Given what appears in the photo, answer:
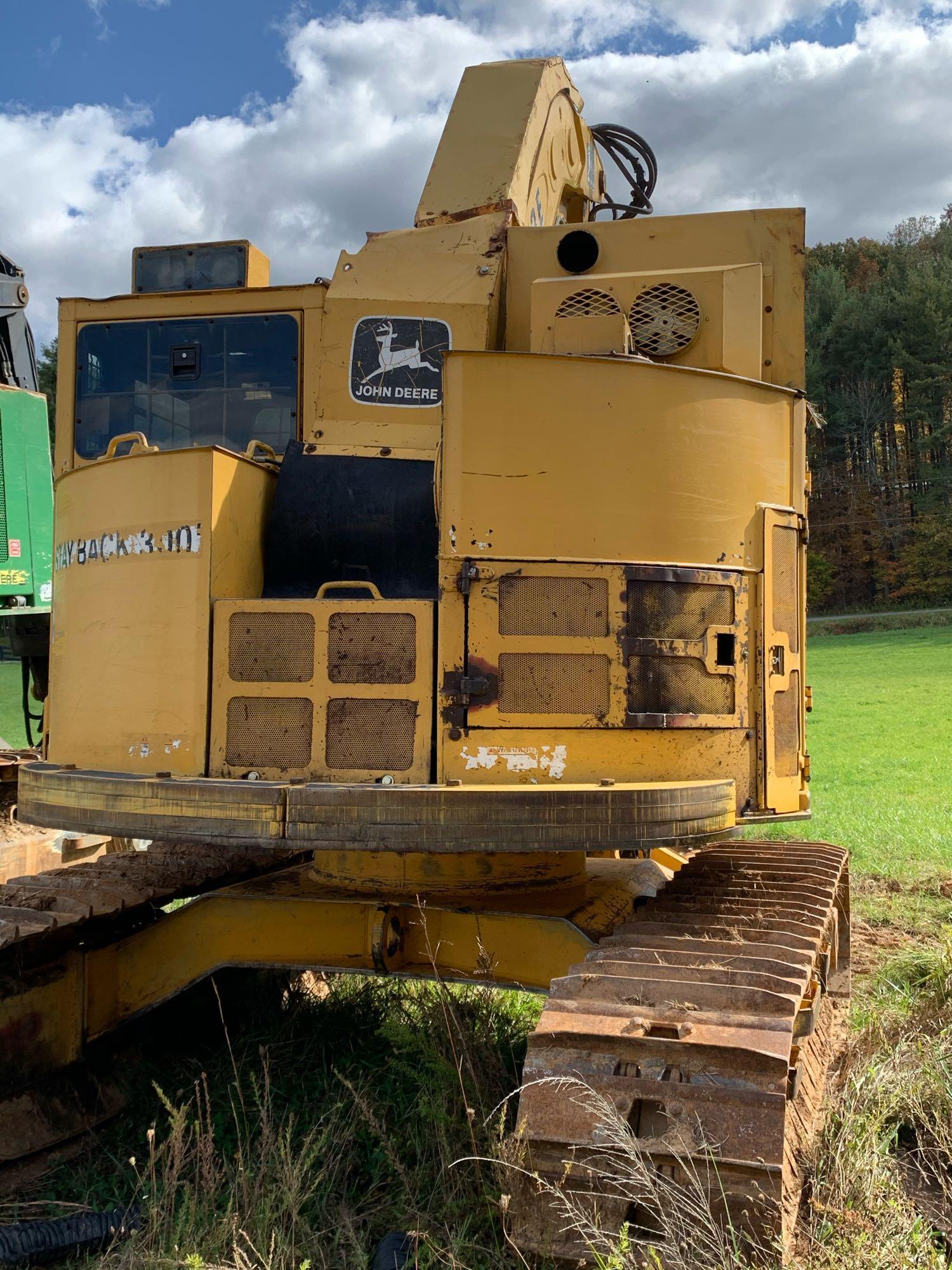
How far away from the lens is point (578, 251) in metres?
5.09

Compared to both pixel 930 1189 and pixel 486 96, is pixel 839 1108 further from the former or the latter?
pixel 486 96

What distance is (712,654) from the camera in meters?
3.95

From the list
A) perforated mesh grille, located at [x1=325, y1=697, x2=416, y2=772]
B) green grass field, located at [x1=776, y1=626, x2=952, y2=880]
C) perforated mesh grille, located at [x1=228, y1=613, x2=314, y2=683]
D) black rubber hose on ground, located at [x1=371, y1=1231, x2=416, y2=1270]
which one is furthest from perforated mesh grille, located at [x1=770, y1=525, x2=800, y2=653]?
green grass field, located at [x1=776, y1=626, x2=952, y2=880]

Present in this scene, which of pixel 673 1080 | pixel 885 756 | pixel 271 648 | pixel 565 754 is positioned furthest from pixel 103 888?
pixel 885 756

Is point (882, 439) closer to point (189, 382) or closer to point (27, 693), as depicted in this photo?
point (27, 693)

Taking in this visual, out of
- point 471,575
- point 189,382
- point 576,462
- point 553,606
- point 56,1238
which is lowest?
point 56,1238

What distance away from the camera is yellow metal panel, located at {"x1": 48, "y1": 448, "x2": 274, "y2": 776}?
3939 mm

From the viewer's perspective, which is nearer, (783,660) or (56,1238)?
(56,1238)

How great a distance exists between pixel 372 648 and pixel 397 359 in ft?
5.18

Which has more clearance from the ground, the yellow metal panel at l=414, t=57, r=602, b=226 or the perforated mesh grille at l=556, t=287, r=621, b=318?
the yellow metal panel at l=414, t=57, r=602, b=226

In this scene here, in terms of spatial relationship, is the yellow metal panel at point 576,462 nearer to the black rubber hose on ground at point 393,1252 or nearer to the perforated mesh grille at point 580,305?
the perforated mesh grille at point 580,305

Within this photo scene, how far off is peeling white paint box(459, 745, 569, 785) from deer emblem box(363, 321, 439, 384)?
1859 millimetres

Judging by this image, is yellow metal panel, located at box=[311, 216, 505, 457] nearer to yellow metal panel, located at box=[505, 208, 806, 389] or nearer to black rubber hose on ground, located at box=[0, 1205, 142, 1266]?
yellow metal panel, located at box=[505, 208, 806, 389]

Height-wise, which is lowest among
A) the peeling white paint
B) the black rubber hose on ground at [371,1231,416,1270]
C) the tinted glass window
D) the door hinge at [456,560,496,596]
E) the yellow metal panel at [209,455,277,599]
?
the black rubber hose on ground at [371,1231,416,1270]
